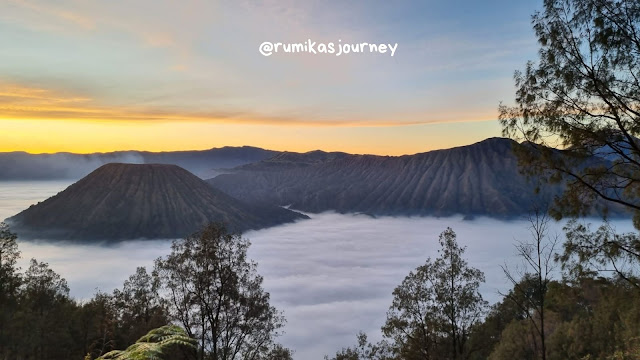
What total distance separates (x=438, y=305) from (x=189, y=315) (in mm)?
17445

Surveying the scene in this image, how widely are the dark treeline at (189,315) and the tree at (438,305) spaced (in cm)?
963

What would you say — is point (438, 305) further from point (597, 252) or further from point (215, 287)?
point (215, 287)

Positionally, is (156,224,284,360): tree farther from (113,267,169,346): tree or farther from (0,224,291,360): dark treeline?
(113,267,169,346): tree

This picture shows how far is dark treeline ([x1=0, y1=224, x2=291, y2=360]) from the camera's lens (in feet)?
82.2

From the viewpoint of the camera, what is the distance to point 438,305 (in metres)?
28.3

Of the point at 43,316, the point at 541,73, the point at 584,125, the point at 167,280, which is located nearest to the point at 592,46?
the point at 541,73

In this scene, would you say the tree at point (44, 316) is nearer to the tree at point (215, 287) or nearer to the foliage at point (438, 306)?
the tree at point (215, 287)

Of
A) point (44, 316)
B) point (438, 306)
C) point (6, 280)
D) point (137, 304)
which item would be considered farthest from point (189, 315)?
point (44, 316)

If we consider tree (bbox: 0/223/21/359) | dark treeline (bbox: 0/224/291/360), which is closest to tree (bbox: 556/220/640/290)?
dark treeline (bbox: 0/224/291/360)

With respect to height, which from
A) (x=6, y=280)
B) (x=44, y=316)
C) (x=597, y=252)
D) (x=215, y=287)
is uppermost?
(x=597, y=252)

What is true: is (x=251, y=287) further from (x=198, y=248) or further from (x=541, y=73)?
(x=541, y=73)

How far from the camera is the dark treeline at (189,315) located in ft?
82.2

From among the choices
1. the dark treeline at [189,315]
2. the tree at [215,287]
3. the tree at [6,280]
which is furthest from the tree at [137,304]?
the tree at [215,287]

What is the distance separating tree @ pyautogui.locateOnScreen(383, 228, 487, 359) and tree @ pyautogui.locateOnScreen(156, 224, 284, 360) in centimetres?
1052
